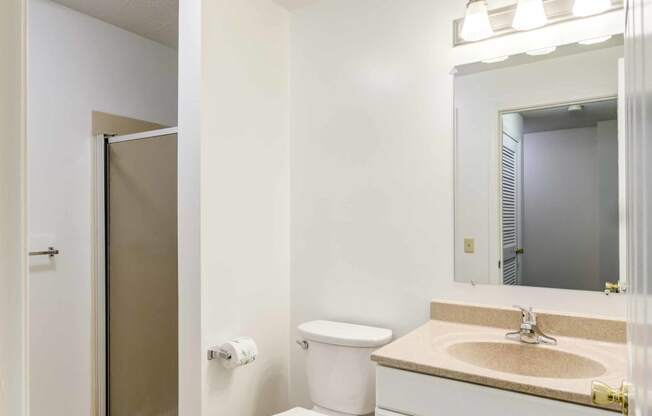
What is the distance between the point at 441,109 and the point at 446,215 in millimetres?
463

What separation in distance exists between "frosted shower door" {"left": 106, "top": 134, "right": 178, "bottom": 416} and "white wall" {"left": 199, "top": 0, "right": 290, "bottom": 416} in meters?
0.48

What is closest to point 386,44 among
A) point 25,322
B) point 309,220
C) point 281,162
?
point 281,162

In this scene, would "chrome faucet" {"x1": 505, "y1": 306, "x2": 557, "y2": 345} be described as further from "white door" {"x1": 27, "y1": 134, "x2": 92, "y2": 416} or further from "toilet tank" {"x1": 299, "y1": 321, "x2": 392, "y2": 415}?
"white door" {"x1": 27, "y1": 134, "x2": 92, "y2": 416}

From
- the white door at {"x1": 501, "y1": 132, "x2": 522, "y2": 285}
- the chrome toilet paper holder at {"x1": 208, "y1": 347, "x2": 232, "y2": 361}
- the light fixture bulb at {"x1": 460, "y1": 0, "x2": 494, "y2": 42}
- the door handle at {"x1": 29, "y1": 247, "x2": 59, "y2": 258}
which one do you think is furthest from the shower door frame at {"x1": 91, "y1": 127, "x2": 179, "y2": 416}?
the white door at {"x1": 501, "y1": 132, "x2": 522, "y2": 285}

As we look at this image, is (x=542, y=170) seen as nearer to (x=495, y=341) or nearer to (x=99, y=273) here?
(x=495, y=341)

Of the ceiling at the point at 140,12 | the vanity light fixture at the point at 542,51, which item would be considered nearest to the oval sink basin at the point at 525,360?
the vanity light fixture at the point at 542,51

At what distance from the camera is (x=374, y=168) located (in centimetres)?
200

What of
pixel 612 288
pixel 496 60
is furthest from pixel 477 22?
pixel 612 288

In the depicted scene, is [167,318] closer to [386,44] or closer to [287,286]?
[287,286]

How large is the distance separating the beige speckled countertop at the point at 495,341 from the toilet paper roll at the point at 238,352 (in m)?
0.63

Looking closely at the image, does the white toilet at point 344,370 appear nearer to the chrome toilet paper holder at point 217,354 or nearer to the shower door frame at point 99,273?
the chrome toilet paper holder at point 217,354

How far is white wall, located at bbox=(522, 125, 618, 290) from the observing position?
1512 mm

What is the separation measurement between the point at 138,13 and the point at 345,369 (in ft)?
7.24

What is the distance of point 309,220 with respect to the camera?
2.20 meters
